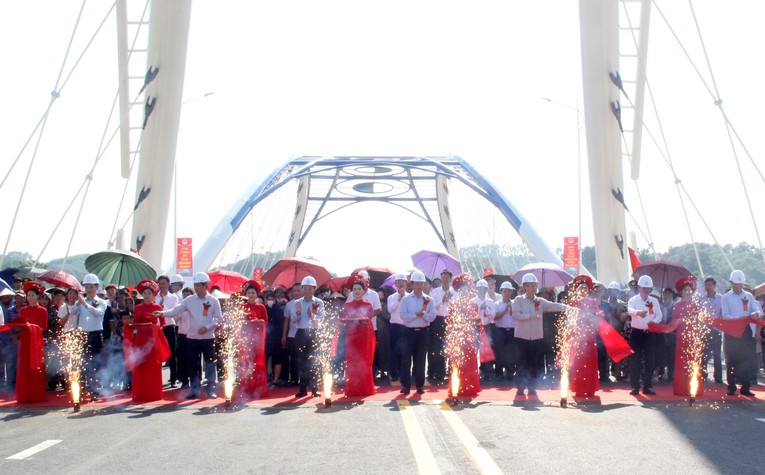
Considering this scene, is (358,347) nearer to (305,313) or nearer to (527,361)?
(305,313)

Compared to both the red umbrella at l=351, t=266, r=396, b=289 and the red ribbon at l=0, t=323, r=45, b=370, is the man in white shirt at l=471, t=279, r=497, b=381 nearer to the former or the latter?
the red umbrella at l=351, t=266, r=396, b=289

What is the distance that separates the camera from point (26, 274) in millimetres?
15797

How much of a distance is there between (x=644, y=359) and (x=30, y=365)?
28.4ft

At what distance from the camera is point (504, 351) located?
1378 cm

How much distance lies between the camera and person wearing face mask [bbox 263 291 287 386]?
12969 millimetres

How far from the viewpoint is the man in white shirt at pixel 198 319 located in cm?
1117

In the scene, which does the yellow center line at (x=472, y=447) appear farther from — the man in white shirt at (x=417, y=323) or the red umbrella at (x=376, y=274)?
the red umbrella at (x=376, y=274)

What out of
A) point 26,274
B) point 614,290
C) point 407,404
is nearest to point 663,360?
point 614,290

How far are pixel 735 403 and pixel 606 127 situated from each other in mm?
12404

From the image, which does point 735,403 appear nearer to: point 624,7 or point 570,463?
point 570,463

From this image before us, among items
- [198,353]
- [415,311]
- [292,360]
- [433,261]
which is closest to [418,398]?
[415,311]

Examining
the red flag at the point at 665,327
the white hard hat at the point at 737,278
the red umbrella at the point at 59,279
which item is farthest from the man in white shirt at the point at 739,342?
the red umbrella at the point at 59,279

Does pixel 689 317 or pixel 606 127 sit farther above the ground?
pixel 606 127

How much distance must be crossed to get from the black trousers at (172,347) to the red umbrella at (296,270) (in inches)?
117
